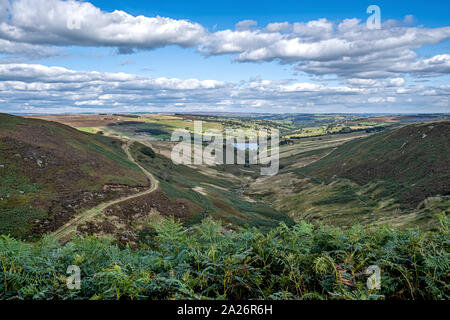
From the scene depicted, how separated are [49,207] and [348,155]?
12513 cm

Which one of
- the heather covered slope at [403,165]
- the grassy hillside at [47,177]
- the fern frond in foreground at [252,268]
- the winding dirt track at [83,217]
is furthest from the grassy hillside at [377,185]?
the grassy hillside at [47,177]

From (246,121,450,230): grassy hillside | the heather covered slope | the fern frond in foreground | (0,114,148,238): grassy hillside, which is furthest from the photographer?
the heather covered slope

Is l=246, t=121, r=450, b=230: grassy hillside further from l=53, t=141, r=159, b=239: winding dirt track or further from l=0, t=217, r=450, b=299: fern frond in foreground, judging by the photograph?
l=0, t=217, r=450, b=299: fern frond in foreground

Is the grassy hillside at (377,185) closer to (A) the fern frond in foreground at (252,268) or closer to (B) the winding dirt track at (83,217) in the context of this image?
(B) the winding dirt track at (83,217)

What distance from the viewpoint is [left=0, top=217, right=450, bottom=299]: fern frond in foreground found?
5.57 metres

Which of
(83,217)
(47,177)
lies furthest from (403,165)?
(47,177)

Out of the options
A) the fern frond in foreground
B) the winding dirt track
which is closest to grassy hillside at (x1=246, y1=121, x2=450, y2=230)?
the winding dirt track

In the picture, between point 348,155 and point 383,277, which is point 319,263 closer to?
point 383,277

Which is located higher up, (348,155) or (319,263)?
(319,263)

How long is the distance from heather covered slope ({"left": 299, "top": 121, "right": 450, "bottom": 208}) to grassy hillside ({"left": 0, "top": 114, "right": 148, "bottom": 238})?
72047 millimetres

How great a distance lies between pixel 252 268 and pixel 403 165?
358ft

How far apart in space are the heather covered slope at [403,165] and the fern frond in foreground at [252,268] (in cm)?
7739
